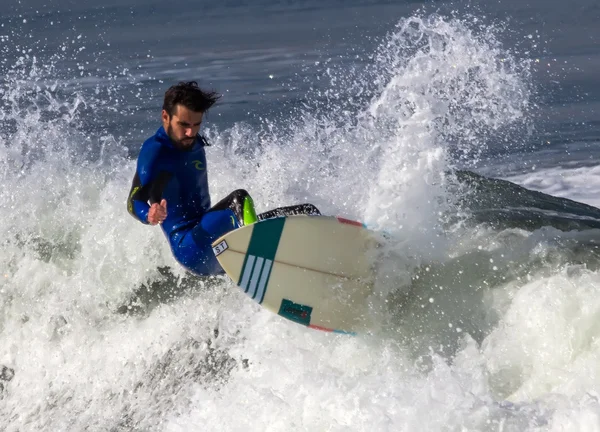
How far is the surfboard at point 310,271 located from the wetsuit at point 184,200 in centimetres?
25

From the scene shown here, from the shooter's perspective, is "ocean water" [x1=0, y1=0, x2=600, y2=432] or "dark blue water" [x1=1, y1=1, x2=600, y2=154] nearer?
"ocean water" [x1=0, y1=0, x2=600, y2=432]

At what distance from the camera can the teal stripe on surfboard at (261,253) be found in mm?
4914

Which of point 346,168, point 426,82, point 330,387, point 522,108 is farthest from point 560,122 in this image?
point 330,387

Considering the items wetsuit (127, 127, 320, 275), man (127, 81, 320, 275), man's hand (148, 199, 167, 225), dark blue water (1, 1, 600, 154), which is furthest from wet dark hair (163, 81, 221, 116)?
dark blue water (1, 1, 600, 154)

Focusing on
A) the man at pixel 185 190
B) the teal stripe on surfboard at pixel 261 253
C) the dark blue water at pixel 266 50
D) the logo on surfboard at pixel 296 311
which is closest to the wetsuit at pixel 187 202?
the man at pixel 185 190

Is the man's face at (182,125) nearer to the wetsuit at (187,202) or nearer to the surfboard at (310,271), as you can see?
the wetsuit at (187,202)

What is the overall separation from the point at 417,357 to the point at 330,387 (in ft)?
3.35

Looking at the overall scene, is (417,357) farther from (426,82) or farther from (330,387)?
(426,82)

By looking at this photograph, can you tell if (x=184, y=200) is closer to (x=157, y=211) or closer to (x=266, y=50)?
(x=157, y=211)

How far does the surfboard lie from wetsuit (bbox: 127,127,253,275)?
0.25m

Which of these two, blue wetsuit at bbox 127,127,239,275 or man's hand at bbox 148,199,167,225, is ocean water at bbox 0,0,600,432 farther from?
man's hand at bbox 148,199,167,225

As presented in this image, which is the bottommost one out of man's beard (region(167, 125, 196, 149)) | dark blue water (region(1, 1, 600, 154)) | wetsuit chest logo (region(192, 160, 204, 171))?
dark blue water (region(1, 1, 600, 154))

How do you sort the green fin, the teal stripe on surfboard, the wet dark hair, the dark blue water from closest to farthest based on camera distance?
the wet dark hair, the teal stripe on surfboard, the green fin, the dark blue water

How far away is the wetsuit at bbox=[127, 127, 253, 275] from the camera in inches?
194
